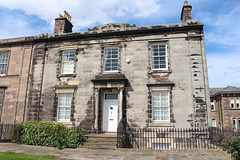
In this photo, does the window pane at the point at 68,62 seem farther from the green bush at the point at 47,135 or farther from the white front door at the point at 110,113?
the green bush at the point at 47,135

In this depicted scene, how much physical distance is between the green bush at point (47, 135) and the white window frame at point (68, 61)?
467cm

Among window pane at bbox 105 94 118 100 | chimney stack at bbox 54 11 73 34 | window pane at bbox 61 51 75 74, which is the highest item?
chimney stack at bbox 54 11 73 34

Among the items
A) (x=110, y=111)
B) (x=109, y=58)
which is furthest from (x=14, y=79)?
(x=110, y=111)

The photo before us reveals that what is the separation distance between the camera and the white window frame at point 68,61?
14.6 metres

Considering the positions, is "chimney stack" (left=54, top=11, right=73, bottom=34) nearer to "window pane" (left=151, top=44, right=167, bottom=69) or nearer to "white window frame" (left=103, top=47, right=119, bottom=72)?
"white window frame" (left=103, top=47, right=119, bottom=72)

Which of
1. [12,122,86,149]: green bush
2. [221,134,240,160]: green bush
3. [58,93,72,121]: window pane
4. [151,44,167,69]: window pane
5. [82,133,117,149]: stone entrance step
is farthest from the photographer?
[58,93,72,121]: window pane

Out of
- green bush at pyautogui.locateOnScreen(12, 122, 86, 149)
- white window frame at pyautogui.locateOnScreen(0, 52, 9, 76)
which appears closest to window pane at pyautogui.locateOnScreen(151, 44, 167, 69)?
green bush at pyautogui.locateOnScreen(12, 122, 86, 149)

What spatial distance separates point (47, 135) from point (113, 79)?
17.8 feet

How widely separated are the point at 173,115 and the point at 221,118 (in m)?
26.4

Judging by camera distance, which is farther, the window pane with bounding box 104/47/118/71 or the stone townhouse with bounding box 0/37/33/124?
the stone townhouse with bounding box 0/37/33/124

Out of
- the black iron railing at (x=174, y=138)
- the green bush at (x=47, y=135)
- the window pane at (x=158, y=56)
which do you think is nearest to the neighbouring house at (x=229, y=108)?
the black iron railing at (x=174, y=138)

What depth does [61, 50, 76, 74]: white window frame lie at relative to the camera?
1457cm

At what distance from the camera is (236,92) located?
32.4m

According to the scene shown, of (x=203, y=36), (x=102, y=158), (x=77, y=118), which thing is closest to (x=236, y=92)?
(x=203, y=36)
